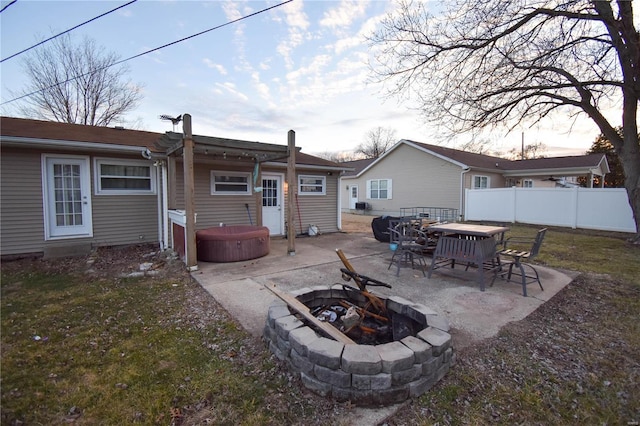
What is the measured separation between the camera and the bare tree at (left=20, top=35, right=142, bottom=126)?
14.0m

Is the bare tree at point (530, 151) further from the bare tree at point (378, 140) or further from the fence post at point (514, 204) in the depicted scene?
the fence post at point (514, 204)

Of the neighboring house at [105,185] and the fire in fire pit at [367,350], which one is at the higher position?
the neighboring house at [105,185]

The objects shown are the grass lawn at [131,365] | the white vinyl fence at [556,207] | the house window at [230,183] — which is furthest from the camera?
the white vinyl fence at [556,207]

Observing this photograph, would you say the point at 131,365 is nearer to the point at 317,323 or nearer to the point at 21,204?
the point at 317,323

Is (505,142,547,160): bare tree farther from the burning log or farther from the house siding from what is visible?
the burning log

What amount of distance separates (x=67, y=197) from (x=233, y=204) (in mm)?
3787

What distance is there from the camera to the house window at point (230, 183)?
823cm

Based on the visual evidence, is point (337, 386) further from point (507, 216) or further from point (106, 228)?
point (507, 216)

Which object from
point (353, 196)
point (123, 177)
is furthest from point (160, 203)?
point (353, 196)

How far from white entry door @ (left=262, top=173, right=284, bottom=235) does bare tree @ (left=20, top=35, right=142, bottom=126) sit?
1065cm

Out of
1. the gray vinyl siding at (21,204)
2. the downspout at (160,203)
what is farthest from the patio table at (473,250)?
the gray vinyl siding at (21,204)

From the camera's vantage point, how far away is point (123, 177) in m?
7.29

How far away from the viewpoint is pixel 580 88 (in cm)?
841

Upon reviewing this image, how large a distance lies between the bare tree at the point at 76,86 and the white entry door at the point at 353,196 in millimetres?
15147
